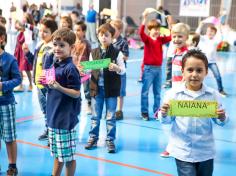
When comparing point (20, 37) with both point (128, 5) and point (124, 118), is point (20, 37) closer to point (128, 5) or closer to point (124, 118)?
point (124, 118)

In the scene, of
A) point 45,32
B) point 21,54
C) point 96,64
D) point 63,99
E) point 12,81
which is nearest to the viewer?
point 63,99

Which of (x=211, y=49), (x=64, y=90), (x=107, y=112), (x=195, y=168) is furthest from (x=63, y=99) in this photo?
(x=211, y=49)

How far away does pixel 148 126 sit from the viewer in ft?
18.9

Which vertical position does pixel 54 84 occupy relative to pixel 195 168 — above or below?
above

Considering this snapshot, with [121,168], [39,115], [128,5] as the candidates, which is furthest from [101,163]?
[128,5]

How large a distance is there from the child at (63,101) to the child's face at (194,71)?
0.97m

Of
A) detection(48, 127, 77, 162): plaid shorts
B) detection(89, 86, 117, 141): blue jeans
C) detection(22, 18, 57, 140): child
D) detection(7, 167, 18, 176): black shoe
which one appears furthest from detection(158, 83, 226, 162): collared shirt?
detection(22, 18, 57, 140): child

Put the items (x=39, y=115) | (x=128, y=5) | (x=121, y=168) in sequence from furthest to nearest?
(x=128, y=5) < (x=39, y=115) < (x=121, y=168)

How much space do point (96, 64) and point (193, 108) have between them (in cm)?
176

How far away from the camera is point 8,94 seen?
3602 mm

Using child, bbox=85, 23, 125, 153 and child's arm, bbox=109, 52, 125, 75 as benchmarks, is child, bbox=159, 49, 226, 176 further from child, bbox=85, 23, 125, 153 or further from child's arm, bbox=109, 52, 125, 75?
child, bbox=85, 23, 125, 153

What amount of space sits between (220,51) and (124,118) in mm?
11319

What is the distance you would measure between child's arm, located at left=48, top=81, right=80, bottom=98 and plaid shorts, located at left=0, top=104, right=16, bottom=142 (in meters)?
0.74

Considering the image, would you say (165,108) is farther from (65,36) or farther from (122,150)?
(122,150)
